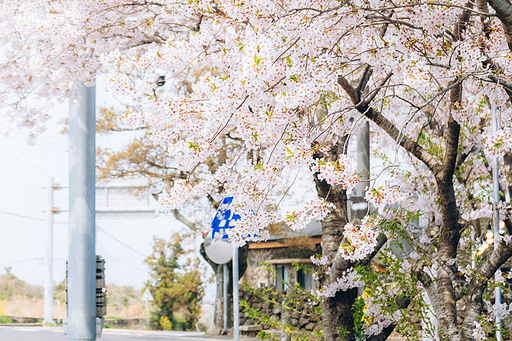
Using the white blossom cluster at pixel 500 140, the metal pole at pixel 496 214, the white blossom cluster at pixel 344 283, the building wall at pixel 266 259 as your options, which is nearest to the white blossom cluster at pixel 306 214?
the white blossom cluster at pixel 500 140

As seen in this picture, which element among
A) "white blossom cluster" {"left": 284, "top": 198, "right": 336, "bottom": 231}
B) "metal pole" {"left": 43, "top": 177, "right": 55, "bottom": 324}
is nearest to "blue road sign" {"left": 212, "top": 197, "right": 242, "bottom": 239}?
"white blossom cluster" {"left": 284, "top": 198, "right": 336, "bottom": 231}

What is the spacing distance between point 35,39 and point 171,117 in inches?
86.3

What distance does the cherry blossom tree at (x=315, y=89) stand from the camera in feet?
13.5

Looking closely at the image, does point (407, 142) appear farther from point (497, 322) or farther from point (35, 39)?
point (35, 39)

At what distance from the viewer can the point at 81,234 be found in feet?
16.8

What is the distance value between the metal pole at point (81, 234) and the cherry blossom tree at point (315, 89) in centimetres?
52

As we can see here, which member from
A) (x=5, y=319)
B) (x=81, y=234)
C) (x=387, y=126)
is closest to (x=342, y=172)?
(x=387, y=126)

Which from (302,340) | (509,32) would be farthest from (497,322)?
(509,32)

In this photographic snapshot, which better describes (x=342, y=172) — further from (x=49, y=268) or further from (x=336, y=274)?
(x=49, y=268)

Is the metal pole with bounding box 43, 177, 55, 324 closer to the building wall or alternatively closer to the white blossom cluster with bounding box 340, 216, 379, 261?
the building wall

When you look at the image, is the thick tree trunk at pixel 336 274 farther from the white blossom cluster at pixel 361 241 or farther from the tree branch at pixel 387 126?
the white blossom cluster at pixel 361 241

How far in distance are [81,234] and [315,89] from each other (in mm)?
2727

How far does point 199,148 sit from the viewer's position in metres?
4.45

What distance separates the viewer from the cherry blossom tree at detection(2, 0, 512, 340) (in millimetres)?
4117
